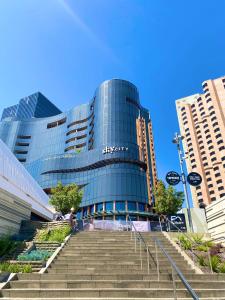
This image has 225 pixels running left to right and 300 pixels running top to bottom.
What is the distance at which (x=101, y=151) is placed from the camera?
3258 inches

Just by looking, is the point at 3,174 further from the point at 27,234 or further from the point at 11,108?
the point at 11,108

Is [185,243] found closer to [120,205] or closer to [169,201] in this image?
[169,201]

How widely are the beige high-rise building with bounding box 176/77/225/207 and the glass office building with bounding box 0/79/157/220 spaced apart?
23193 mm

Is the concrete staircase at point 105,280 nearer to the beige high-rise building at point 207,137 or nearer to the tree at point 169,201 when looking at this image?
the tree at point 169,201

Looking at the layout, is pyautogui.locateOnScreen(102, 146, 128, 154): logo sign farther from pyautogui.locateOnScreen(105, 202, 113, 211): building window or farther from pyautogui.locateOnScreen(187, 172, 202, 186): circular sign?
pyautogui.locateOnScreen(187, 172, 202, 186): circular sign

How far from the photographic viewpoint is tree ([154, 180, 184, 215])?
107ft

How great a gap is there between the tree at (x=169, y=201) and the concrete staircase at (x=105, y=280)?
1966 centimetres

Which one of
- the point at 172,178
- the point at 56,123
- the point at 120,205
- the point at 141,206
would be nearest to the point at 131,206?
the point at 120,205

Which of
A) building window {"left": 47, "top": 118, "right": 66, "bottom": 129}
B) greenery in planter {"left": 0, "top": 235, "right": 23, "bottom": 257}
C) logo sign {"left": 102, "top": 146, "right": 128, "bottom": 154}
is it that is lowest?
greenery in planter {"left": 0, "top": 235, "right": 23, "bottom": 257}

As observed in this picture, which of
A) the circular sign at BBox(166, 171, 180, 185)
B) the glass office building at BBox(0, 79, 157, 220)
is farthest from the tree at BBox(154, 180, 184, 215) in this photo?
the glass office building at BBox(0, 79, 157, 220)

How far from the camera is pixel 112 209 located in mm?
68062

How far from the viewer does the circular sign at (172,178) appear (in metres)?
21.6

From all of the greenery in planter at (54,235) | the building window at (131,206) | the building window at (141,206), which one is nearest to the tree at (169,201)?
the greenery in planter at (54,235)

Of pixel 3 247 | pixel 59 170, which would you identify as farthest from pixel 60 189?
pixel 59 170
